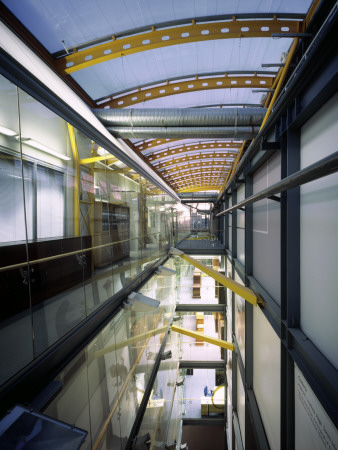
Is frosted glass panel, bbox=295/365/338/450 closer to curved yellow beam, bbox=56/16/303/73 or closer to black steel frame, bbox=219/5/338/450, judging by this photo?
black steel frame, bbox=219/5/338/450

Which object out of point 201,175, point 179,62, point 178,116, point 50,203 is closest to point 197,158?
point 201,175

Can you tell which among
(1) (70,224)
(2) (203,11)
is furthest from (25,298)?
(2) (203,11)

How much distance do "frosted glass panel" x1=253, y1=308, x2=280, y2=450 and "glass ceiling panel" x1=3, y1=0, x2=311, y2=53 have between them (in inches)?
207

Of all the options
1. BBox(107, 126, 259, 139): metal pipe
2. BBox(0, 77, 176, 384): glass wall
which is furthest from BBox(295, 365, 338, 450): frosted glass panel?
BBox(107, 126, 259, 139): metal pipe

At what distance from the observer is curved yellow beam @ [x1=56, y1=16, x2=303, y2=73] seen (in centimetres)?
359

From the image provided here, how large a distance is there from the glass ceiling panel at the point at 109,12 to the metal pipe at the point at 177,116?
60.6 inches

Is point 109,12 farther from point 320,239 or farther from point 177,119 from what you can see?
point 320,239

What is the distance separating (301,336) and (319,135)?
2.28 meters

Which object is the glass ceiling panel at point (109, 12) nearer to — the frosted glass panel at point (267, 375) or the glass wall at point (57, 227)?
the glass wall at point (57, 227)

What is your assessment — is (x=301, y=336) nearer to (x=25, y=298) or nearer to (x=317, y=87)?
(x=317, y=87)

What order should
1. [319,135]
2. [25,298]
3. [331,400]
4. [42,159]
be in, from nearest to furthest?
[331,400]
[319,135]
[25,298]
[42,159]

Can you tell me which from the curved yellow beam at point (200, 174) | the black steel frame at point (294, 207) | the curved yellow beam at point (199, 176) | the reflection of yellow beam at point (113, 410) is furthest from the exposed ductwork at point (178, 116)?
the curved yellow beam at point (199, 176)

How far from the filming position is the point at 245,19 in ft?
12.1

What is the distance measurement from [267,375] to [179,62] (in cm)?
662
